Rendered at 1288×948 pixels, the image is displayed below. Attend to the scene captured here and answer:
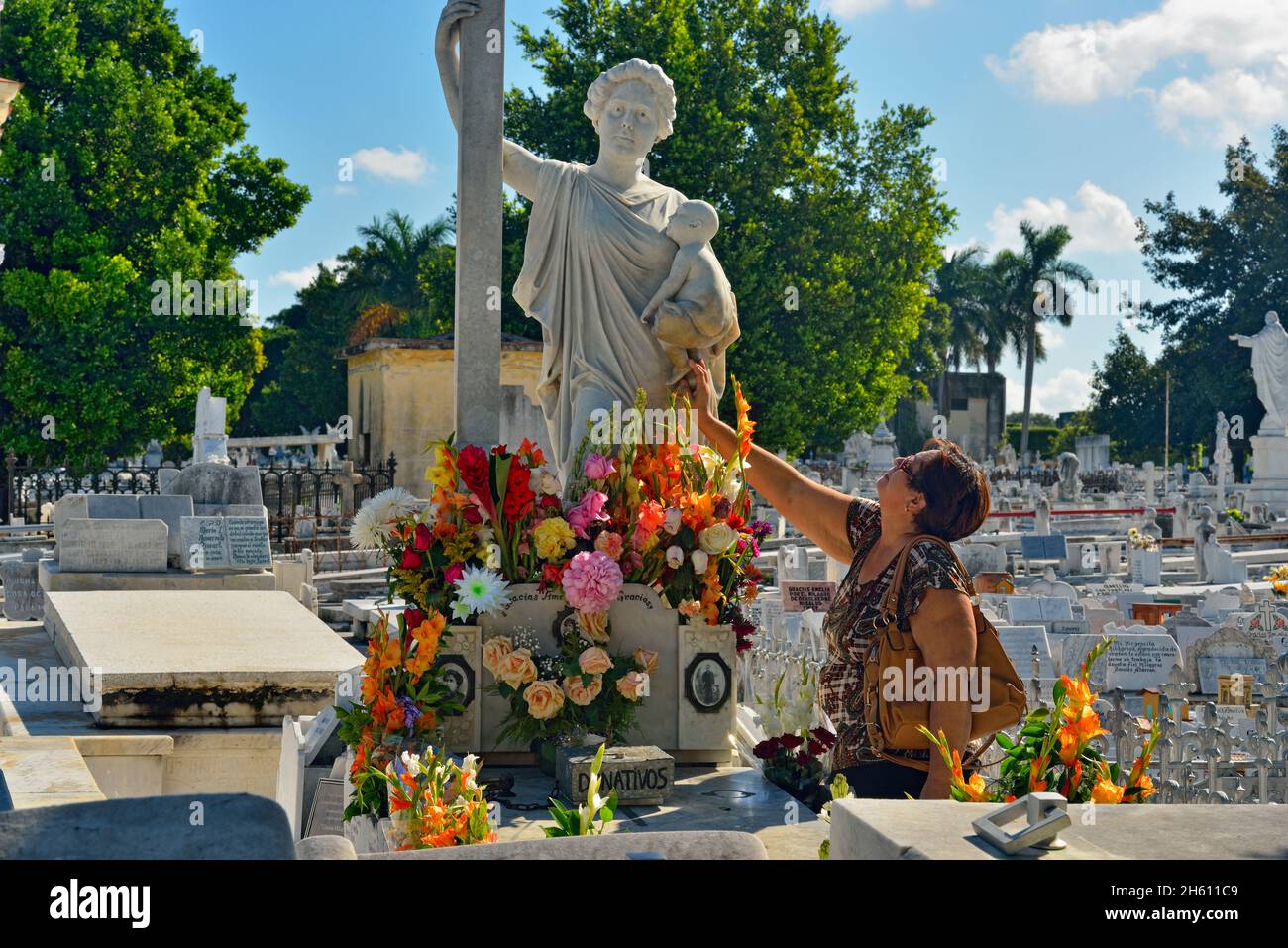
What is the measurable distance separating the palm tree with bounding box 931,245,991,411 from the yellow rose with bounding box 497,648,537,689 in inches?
2398

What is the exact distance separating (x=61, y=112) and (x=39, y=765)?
76.1 ft

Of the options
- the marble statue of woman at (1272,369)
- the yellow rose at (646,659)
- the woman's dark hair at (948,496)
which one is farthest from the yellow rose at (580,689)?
the marble statue of woman at (1272,369)

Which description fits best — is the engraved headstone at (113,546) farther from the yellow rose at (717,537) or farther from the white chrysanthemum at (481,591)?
the yellow rose at (717,537)

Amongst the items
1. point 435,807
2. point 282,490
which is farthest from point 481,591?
point 282,490

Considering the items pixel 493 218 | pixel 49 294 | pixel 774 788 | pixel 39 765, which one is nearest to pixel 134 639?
pixel 39 765

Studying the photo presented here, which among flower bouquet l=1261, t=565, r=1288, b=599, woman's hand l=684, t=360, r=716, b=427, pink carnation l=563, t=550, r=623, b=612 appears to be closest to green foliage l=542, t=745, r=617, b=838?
pink carnation l=563, t=550, r=623, b=612

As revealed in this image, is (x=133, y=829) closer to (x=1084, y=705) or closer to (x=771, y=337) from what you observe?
(x=1084, y=705)

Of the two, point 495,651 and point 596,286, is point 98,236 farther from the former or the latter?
point 495,651

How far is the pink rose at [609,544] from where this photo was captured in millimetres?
5238

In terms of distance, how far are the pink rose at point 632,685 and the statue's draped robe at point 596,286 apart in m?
1.05

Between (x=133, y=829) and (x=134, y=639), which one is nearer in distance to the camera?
(x=133, y=829)
